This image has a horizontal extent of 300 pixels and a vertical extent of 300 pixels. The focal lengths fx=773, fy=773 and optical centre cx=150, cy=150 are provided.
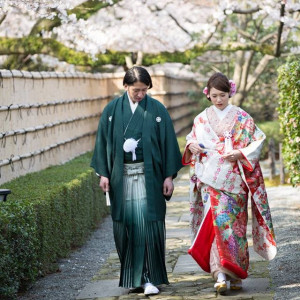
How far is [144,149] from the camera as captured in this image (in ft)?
19.9

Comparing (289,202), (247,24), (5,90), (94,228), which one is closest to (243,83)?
(247,24)

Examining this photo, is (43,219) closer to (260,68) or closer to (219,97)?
(219,97)

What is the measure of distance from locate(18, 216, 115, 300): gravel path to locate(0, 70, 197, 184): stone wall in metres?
1.13

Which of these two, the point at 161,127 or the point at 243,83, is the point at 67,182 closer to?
the point at 161,127

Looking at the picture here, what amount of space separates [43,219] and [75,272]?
83 cm

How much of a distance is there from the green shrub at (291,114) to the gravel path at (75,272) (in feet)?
8.26

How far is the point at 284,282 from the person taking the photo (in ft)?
20.1

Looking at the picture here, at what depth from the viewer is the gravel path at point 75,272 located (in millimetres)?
6273

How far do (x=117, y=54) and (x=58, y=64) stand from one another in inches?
119

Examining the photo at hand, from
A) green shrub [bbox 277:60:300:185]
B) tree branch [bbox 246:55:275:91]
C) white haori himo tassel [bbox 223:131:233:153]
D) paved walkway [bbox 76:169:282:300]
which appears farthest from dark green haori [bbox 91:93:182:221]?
tree branch [bbox 246:55:275:91]

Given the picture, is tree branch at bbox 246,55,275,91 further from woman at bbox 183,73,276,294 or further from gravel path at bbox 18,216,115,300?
woman at bbox 183,73,276,294

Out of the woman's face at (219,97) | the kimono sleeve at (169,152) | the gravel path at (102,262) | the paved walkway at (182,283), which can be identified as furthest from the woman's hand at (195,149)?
the gravel path at (102,262)

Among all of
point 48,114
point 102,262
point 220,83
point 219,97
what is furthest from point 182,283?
point 48,114

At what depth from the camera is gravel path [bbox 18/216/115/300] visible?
627 centimetres
